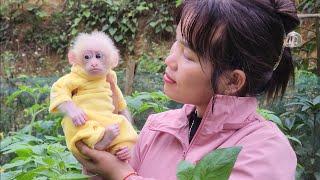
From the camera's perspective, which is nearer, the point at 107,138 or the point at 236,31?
the point at 236,31

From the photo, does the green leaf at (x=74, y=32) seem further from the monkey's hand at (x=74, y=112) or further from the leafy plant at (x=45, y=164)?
the monkey's hand at (x=74, y=112)

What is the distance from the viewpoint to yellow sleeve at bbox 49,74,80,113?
4.54 ft

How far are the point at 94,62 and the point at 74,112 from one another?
0.13 m

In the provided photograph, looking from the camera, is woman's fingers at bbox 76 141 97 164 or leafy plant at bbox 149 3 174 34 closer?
woman's fingers at bbox 76 141 97 164

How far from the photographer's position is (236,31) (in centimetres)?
126

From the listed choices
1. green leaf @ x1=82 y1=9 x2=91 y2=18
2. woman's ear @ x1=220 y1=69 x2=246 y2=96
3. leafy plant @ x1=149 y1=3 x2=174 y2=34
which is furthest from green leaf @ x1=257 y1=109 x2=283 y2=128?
green leaf @ x1=82 y1=9 x2=91 y2=18

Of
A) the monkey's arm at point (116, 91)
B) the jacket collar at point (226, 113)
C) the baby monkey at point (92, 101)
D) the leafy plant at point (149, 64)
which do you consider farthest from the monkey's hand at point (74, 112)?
the leafy plant at point (149, 64)

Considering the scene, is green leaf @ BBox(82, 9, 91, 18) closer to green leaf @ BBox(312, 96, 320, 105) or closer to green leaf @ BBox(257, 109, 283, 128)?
green leaf @ BBox(312, 96, 320, 105)

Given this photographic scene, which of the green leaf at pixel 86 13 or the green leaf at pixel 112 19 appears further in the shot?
the green leaf at pixel 86 13

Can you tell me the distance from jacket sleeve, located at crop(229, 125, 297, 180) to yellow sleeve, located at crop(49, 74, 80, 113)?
415 millimetres

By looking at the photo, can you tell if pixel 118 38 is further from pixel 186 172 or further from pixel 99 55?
pixel 186 172

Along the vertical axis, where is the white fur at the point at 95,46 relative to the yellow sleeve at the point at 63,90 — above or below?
above

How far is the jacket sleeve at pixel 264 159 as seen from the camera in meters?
1.19

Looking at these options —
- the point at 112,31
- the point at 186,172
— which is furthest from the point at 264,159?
the point at 112,31
